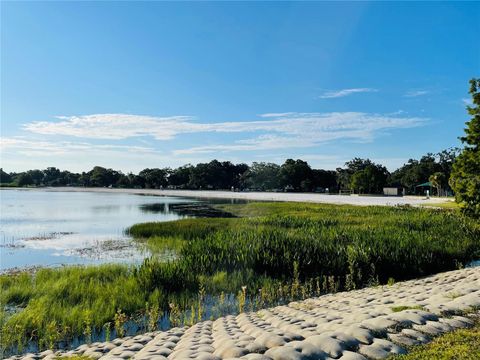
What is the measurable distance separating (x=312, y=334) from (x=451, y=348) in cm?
164

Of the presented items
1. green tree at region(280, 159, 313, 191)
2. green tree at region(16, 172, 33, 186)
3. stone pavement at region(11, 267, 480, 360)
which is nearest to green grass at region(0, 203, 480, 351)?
stone pavement at region(11, 267, 480, 360)

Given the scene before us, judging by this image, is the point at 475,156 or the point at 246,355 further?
the point at 475,156

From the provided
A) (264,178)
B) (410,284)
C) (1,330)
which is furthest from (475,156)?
(264,178)

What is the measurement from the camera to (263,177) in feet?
325

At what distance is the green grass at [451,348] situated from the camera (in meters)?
4.14

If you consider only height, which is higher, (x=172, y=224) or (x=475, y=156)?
(x=475, y=156)

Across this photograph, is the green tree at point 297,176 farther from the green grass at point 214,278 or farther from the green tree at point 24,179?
the green tree at point 24,179

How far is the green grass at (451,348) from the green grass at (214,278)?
4539 mm

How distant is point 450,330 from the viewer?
5.07m

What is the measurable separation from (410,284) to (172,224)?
1591 cm

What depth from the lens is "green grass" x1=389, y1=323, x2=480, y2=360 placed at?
4.14 metres

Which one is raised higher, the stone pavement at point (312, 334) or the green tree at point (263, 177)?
the green tree at point (263, 177)

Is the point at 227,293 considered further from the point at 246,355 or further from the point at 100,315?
the point at 246,355

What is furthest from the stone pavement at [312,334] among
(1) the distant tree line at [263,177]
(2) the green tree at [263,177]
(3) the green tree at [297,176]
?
(2) the green tree at [263,177]
